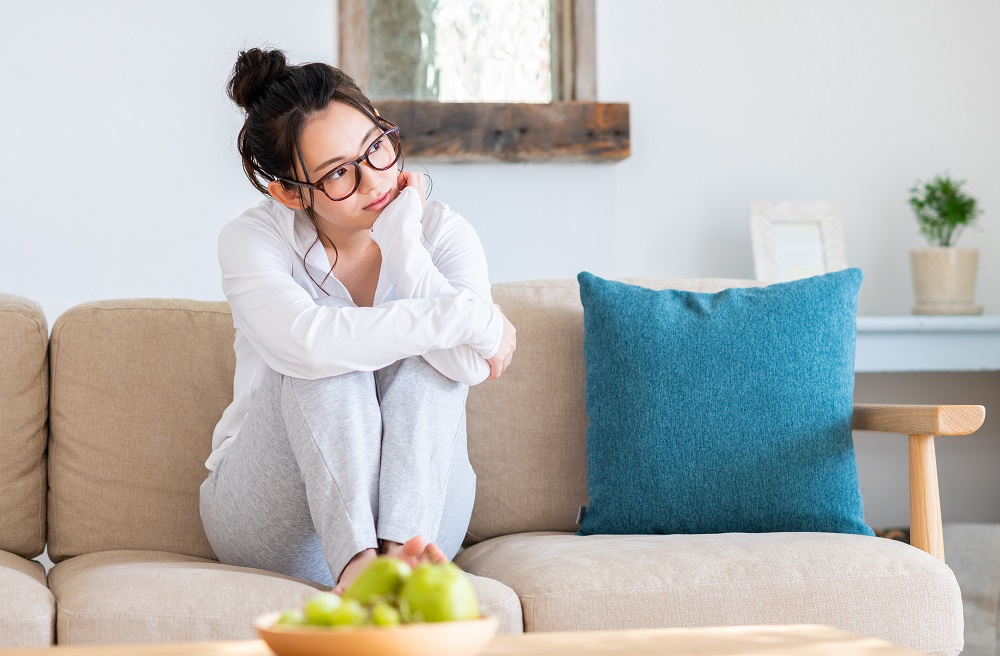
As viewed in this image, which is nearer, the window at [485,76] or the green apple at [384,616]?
the green apple at [384,616]

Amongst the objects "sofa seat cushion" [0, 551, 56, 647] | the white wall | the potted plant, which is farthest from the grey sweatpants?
the potted plant

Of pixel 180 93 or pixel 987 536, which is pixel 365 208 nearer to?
pixel 180 93

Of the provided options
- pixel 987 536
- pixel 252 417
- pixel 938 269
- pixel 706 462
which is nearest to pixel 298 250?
pixel 252 417

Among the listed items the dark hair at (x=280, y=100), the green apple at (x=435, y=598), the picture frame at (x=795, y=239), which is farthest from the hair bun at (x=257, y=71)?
the picture frame at (x=795, y=239)

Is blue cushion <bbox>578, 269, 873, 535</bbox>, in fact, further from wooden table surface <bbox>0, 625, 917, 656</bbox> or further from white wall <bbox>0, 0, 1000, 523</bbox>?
white wall <bbox>0, 0, 1000, 523</bbox>

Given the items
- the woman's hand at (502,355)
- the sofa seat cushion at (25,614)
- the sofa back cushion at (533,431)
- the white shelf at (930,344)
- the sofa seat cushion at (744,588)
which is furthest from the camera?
the white shelf at (930,344)

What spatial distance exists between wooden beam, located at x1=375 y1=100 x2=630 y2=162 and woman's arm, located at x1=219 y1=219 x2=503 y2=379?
107 centimetres

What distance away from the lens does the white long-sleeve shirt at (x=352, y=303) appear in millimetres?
1423

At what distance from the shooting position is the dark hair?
1591 millimetres

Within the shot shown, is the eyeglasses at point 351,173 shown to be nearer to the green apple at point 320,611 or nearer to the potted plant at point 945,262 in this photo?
the green apple at point 320,611

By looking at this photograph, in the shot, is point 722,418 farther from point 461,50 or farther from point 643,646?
point 461,50

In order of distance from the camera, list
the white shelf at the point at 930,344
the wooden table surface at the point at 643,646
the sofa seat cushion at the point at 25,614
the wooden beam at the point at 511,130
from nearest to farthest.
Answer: the wooden table surface at the point at 643,646 → the sofa seat cushion at the point at 25,614 → the white shelf at the point at 930,344 → the wooden beam at the point at 511,130

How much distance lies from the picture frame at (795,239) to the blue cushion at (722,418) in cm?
89

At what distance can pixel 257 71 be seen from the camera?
162 cm
